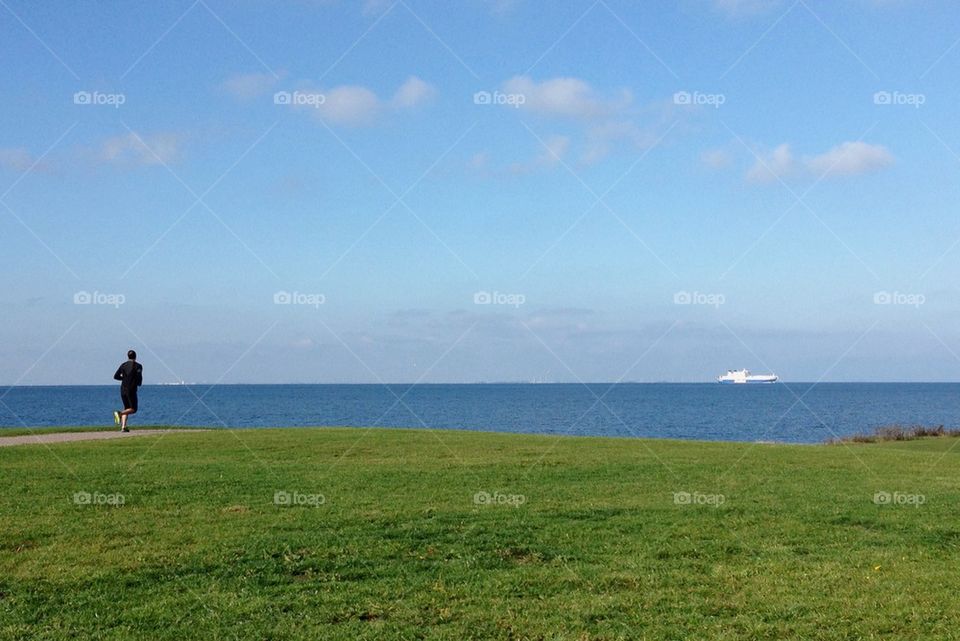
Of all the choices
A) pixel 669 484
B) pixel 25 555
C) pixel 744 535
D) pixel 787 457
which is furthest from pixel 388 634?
pixel 787 457

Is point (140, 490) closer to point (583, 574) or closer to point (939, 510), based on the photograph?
point (583, 574)

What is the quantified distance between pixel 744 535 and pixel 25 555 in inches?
373

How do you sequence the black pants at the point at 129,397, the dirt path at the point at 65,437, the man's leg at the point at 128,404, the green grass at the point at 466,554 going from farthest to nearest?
the man's leg at the point at 128,404 → the black pants at the point at 129,397 → the dirt path at the point at 65,437 → the green grass at the point at 466,554

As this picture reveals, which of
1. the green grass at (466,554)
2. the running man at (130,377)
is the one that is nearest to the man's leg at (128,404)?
the running man at (130,377)

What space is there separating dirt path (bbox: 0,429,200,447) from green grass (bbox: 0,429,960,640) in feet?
22.1

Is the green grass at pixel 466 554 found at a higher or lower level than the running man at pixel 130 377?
lower

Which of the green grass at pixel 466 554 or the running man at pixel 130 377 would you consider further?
the running man at pixel 130 377

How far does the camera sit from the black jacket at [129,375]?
28.2m

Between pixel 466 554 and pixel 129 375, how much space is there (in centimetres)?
2081

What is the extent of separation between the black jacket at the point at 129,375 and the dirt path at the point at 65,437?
1.70 m

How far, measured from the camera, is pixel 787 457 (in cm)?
2431

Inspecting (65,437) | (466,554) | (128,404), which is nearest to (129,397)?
(128,404)

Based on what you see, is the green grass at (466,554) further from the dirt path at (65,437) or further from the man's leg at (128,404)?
the man's leg at (128,404)

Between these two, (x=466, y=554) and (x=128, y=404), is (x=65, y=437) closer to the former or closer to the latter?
(x=128, y=404)
